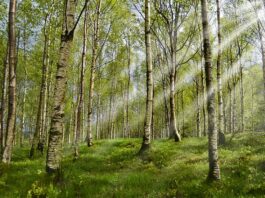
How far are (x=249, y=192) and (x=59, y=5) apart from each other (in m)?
19.4

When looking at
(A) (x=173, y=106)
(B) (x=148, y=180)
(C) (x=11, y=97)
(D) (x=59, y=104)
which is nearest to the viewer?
(D) (x=59, y=104)

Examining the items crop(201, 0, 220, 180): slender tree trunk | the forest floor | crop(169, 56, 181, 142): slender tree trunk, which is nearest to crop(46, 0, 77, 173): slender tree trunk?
the forest floor

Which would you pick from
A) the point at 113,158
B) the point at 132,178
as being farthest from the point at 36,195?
the point at 113,158

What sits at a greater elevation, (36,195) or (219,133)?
(219,133)

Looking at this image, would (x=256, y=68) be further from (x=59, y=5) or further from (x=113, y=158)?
(x=113, y=158)

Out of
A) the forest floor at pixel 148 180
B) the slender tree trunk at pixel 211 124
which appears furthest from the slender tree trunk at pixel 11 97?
the slender tree trunk at pixel 211 124

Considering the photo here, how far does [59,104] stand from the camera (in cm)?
852

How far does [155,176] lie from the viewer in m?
10.3

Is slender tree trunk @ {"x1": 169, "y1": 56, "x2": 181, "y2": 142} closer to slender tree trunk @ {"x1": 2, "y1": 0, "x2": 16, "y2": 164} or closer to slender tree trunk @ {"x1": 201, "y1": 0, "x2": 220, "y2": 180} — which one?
slender tree trunk @ {"x1": 201, "y1": 0, "x2": 220, "y2": 180}

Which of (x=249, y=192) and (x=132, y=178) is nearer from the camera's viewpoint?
(x=249, y=192)

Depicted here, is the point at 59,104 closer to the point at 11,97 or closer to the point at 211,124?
the point at 11,97

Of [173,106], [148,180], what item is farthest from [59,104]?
[173,106]

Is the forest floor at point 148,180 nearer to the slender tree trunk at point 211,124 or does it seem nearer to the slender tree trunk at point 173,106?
the slender tree trunk at point 211,124

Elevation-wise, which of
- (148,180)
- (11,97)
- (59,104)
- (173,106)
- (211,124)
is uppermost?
(173,106)
